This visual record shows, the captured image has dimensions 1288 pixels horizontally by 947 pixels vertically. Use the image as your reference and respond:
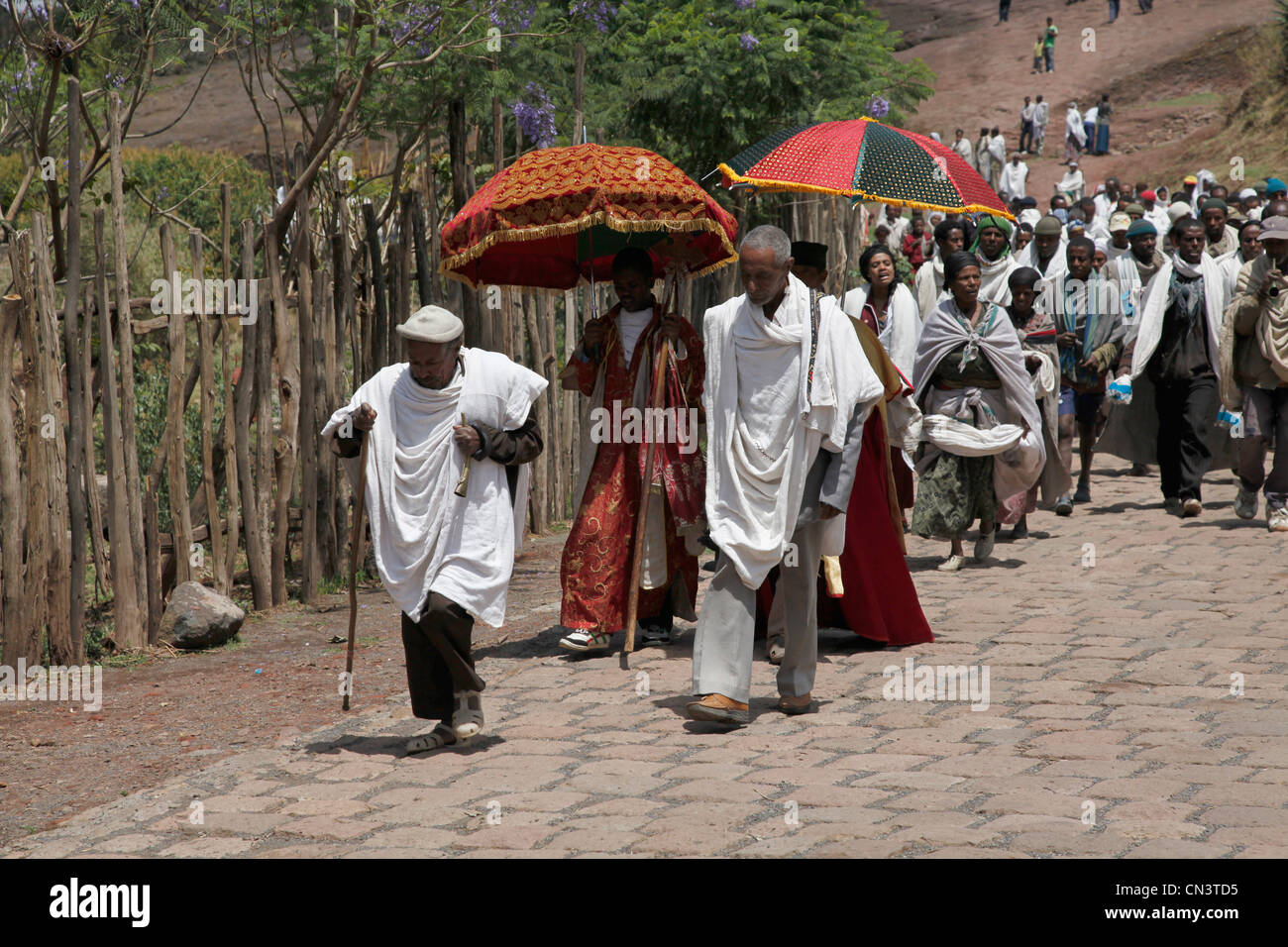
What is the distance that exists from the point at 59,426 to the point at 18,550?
61 centimetres

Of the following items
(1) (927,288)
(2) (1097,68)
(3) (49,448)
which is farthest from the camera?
(2) (1097,68)

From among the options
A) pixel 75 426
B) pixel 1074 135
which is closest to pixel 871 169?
pixel 75 426

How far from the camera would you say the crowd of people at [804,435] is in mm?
5809

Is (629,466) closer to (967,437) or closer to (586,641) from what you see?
(586,641)

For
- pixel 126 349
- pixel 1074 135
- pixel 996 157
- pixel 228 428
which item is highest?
pixel 1074 135

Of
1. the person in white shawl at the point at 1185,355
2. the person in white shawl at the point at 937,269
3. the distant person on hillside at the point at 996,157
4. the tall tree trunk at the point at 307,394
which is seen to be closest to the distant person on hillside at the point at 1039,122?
the distant person on hillside at the point at 996,157

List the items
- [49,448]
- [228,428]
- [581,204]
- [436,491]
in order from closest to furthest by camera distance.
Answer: [436,491]
[49,448]
[581,204]
[228,428]

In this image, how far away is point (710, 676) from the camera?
597 cm

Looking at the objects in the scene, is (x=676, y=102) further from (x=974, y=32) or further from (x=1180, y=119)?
(x=974, y=32)

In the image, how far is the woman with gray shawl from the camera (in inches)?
367

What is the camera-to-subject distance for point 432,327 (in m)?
5.61

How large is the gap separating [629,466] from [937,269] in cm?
473

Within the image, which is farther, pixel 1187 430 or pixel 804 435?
pixel 1187 430

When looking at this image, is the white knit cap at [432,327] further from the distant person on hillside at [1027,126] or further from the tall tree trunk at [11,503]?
the distant person on hillside at [1027,126]
